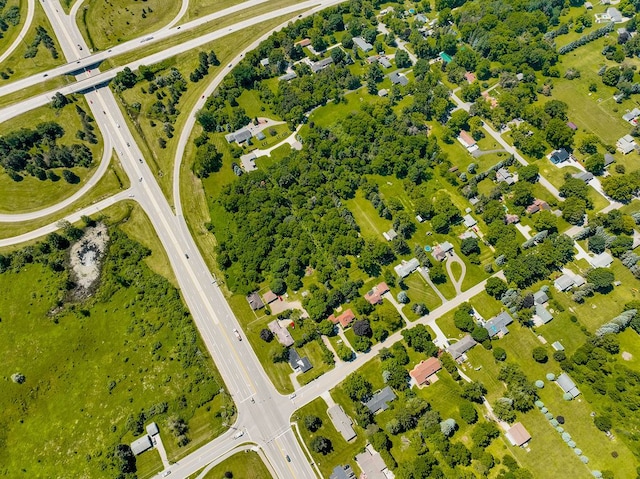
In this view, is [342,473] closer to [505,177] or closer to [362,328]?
[362,328]

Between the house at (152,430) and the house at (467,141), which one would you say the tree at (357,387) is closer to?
the house at (152,430)

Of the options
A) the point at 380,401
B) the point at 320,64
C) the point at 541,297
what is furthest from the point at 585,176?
the point at 320,64

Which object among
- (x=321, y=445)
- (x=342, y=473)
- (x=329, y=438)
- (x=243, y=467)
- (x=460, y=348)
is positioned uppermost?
(x=243, y=467)

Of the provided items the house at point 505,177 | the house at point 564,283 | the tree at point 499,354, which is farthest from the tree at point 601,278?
the house at point 505,177

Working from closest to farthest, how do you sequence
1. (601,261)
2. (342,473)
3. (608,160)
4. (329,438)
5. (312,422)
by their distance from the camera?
1. (342,473)
2. (312,422)
3. (329,438)
4. (601,261)
5. (608,160)

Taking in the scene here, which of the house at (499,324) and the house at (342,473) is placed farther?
the house at (499,324)
